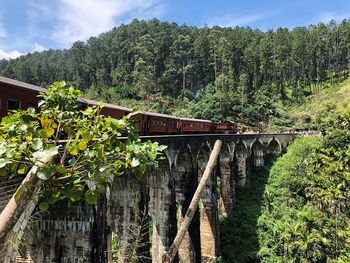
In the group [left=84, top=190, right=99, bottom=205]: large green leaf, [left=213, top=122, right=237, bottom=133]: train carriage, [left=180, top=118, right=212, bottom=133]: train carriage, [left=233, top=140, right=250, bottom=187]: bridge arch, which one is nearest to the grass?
[left=213, top=122, right=237, bottom=133]: train carriage

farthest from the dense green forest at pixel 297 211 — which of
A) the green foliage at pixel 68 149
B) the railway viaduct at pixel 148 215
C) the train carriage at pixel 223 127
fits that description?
the green foliage at pixel 68 149

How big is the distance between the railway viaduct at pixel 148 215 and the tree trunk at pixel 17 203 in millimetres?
372

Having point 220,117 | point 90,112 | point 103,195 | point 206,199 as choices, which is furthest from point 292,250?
point 220,117

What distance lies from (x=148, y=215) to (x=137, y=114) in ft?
17.6

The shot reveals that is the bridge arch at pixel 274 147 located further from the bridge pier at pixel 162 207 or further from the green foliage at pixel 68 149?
the green foliage at pixel 68 149

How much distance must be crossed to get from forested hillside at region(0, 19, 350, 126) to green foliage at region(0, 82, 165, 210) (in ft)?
159

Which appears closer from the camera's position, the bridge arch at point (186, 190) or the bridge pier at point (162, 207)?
the bridge pier at point (162, 207)

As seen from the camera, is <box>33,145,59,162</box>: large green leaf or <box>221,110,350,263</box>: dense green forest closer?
<box>33,145,59,162</box>: large green leaf

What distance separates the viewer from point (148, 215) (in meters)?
16.4

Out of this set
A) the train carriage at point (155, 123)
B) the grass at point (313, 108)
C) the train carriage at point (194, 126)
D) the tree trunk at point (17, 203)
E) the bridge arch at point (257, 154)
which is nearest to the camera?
Result: the tree trunk at point (17, 203)

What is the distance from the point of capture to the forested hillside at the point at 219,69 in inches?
2258

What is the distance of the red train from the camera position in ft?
34.8

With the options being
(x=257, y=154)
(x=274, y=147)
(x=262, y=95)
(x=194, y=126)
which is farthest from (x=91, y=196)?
(x=262, y=95)

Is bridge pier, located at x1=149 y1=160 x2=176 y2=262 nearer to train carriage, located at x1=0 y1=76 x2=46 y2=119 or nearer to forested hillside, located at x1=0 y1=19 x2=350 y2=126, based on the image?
A: train carriage, located at x1=0 y1=76 x2=46 y2=119
